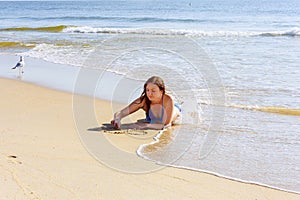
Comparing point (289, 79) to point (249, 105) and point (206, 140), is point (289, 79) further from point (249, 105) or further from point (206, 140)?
point (206, 140)

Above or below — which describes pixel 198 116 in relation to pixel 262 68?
below

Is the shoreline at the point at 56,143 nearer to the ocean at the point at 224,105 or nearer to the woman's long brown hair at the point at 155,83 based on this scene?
the ocean at the point at 224,105

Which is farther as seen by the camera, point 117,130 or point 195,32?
point 195,32

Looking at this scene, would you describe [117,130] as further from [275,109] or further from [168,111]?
[275,109]

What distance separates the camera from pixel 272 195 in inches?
142

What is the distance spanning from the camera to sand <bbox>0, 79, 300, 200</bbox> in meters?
3.32

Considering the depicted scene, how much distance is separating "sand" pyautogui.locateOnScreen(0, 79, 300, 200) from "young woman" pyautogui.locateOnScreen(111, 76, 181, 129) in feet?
1.16

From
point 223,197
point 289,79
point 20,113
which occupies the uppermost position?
point 289,79

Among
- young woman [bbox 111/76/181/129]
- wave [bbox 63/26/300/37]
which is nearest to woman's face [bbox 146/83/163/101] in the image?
young woman [bbox 111/76/181/129]

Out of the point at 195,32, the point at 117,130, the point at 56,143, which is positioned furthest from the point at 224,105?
the point at 195,32

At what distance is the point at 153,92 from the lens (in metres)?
5.75

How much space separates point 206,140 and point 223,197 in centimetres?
175

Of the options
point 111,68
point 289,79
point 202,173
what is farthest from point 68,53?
point 202,173

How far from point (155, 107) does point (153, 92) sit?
0.24m
